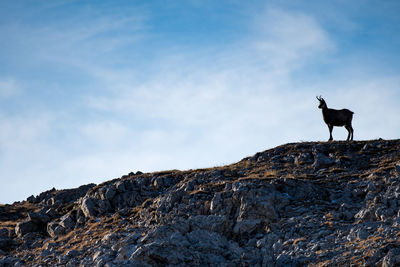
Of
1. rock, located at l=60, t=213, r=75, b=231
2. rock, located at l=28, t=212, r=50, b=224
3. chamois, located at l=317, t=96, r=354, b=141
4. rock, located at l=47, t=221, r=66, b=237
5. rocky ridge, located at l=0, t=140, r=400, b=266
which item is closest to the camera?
rocky ridge, located at l=0, t=140, r=400, b=266

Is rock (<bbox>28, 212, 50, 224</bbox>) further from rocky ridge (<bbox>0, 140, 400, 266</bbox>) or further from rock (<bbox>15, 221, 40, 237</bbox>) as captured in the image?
rock (<bbox>15, 221, 40, 237</bbox>)

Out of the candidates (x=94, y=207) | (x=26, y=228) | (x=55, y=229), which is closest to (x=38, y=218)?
(x=26, y=228)

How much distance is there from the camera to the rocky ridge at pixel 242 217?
2227 centimetres

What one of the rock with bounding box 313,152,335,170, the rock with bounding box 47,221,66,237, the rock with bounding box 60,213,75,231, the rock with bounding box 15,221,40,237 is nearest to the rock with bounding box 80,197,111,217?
the rock with bounding box 60,213,75,231

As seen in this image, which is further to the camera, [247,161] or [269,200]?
[247,161]

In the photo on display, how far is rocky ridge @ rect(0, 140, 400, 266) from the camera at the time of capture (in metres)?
22.3

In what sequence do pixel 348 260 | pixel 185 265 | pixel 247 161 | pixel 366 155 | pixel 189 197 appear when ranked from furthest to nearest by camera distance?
pixel 247 161
pixel 366 155
pixel 189 197
pixel 185 265
pixel 348 260

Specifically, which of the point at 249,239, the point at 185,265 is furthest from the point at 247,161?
the point at 185,265

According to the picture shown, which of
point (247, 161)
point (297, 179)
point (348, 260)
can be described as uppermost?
point (247, 161)

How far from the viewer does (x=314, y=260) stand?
21109mm

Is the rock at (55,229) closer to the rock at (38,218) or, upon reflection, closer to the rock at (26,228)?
the rock at (38,218)

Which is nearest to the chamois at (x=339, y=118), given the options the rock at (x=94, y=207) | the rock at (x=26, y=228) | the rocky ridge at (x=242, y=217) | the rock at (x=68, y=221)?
the rocky ridge at (x=242, y=217)

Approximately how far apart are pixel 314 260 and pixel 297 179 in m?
7.02

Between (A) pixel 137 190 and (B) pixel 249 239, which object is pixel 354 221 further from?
(A) pixel 137 190
